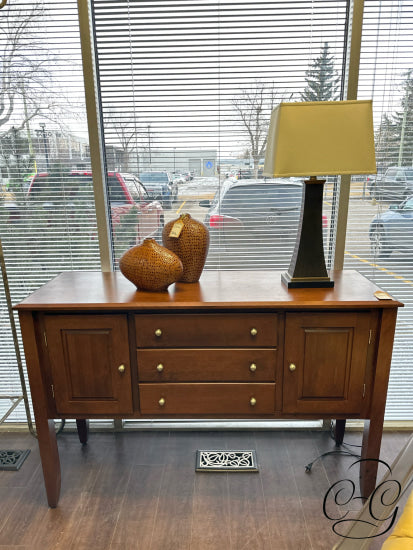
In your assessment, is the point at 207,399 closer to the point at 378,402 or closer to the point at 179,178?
the point at 378,402

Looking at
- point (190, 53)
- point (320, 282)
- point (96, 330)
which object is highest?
point (190, 53)

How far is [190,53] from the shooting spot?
176 centimetres

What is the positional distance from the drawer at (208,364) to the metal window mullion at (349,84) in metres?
0.74

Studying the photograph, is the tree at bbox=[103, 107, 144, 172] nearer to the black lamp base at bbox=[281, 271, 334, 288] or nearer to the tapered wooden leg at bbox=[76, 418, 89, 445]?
the black lamp base at bbox=[281, 271, 334, 288]

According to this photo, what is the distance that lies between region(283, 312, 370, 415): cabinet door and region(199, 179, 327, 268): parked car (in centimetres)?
58

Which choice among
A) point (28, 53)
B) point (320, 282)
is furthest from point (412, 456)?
point (28, 53)

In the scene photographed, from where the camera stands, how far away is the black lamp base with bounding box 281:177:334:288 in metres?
1.55

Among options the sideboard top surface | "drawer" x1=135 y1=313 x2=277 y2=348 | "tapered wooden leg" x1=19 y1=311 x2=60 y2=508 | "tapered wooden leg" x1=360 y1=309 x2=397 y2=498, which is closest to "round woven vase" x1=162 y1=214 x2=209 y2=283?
the sideboard top surface

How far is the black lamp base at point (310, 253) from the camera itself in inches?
60.9

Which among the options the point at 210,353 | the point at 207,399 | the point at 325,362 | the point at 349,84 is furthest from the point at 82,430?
the point at 349,84

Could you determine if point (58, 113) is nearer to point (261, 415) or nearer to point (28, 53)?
point (28, 53)

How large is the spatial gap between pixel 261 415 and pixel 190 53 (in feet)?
5.23

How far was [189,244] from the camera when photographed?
162cm

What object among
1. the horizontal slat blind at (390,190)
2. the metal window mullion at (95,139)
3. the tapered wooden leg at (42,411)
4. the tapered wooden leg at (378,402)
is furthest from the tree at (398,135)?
the tapered wooden leg at (42,411)
